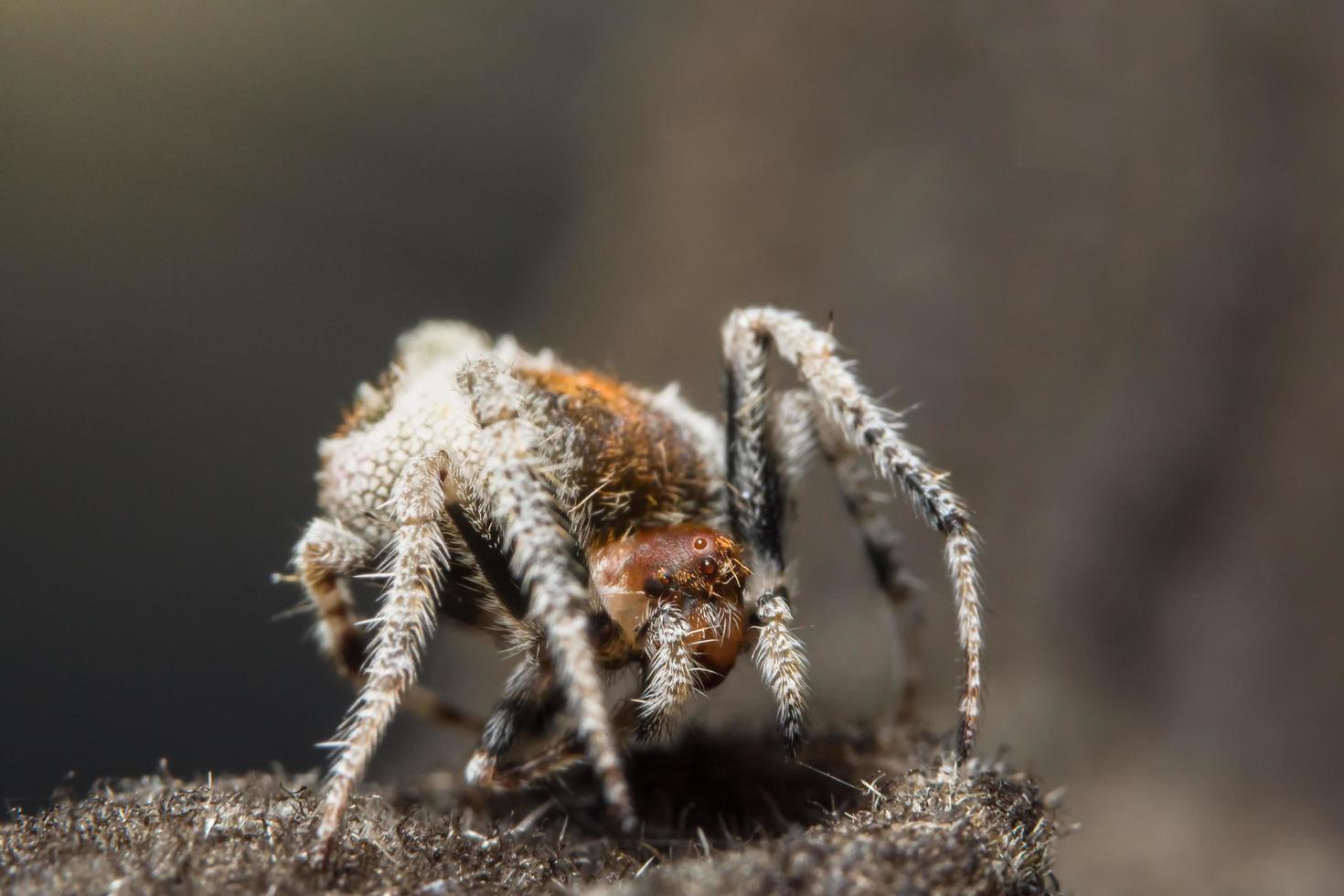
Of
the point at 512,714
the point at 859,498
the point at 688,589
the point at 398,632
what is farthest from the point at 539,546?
the point at 859,498

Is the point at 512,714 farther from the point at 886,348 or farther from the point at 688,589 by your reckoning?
the point at 886,348

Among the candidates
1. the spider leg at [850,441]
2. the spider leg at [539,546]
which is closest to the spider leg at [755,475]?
the spider leg at [850,441]

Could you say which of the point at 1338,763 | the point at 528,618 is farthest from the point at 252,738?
the point at 1338,763

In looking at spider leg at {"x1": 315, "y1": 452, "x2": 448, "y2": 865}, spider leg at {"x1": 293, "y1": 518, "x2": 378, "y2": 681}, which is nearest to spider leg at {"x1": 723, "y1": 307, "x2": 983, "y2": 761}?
spider leg at {"x1": 315, "y1": 452, "x2": 448, "y2": 865}

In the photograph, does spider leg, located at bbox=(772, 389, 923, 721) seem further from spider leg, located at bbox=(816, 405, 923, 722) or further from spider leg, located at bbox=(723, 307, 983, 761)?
spider leg, located at bbox=(723, 307, 983, 761)

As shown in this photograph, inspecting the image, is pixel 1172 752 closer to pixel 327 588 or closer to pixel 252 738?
pixel 327 588

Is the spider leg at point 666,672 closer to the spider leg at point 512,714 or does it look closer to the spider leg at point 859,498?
the spider leg at point 512,714
